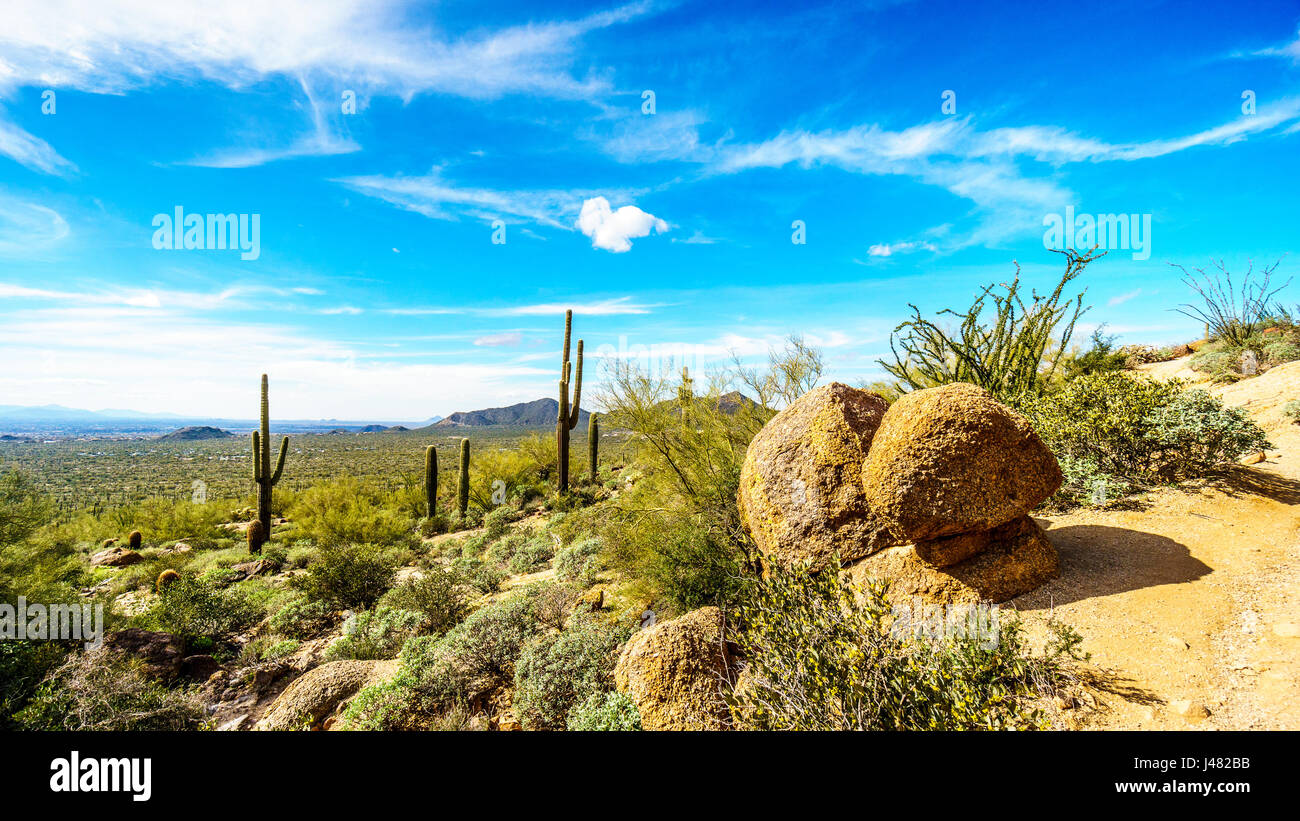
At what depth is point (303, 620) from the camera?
8898 millimetres

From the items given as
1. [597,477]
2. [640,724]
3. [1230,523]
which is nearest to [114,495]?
[597,477]

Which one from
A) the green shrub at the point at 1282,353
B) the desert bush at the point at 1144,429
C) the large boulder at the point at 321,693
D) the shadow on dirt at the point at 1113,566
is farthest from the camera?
the green shrub at the point at 1282,353

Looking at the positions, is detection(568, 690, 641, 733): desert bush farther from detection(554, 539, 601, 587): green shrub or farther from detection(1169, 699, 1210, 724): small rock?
detection(554, 539, 601, 587): green shrub

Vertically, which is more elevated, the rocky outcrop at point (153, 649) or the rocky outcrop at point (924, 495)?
the rocky outcrop at point (924, 495)

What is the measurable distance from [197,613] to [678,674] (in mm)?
9177

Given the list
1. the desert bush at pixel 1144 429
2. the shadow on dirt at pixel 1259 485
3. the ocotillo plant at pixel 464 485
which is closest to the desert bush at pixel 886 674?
the desert bush at pixel 1144 429

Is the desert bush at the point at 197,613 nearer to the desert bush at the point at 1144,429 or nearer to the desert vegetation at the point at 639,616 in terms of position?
the desert vegetation at the point at 639,616

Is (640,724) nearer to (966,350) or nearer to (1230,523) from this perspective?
(1230,523)

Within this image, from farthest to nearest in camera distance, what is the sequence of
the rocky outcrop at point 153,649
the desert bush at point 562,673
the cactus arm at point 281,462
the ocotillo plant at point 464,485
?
the ocotillo plant at point 464,485 < the cactus arm at point 281,462 < the rocky outcrop at point 153,649 < the desert bush at point 562,673

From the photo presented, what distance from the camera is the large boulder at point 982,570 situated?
454cm

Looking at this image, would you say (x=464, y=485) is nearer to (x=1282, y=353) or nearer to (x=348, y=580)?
(x=348, y=580)

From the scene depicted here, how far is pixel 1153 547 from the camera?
193 inches

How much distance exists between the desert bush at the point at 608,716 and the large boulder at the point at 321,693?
287 cm
